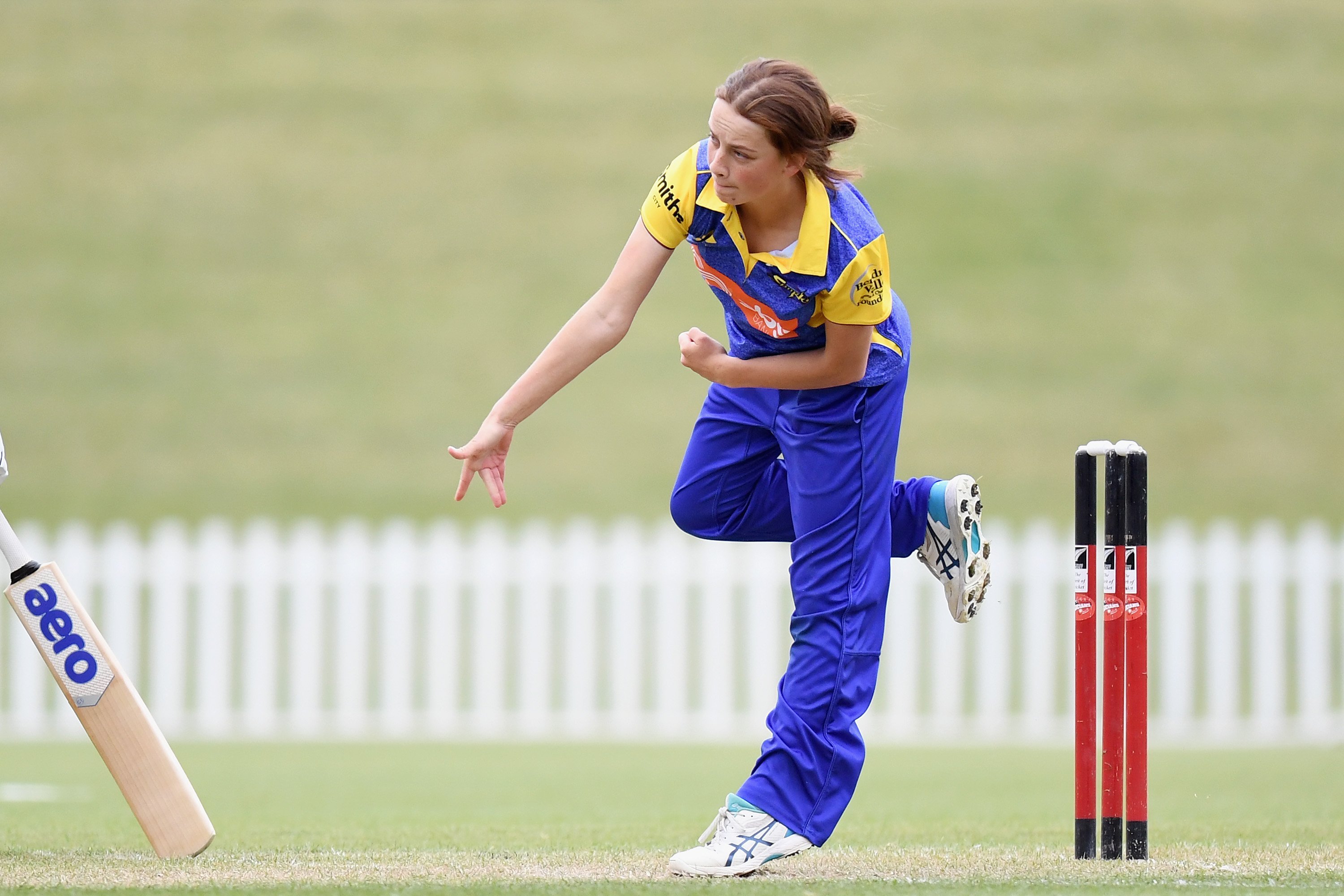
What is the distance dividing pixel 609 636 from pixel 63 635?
575cm

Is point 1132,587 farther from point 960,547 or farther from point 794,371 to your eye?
point 794,371

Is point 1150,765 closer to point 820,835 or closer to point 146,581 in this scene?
point 820,835

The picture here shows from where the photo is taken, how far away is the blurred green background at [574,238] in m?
13.1

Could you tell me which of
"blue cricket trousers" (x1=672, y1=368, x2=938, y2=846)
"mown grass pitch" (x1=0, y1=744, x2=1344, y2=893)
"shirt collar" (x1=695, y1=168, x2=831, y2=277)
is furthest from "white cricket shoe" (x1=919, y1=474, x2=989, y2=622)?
"shirt collar" (x1=695, y1=168, x2=831, y2=277)

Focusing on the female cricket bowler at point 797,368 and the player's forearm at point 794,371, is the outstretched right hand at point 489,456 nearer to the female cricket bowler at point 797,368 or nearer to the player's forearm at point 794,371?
the female cricket bowler at point 797,368

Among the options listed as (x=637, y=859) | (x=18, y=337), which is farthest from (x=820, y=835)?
(x=18, y=337)

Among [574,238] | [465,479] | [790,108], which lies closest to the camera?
[790,108]

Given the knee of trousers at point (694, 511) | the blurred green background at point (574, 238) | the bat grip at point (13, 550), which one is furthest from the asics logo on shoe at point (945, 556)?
the blurred green background at point (574, 238)

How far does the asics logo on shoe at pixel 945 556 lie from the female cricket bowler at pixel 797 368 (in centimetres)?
31

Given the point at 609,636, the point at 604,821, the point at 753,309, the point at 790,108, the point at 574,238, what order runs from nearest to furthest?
the point at 790,108 → the point at 753,309 → the point at 604,821 → the point at 609,636 → the point at 574,238

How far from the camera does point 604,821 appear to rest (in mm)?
4480

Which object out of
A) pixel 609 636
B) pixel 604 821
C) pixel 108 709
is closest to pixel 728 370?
pixel 108 709

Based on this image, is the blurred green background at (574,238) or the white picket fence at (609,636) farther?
the blurred green background at (574,238)

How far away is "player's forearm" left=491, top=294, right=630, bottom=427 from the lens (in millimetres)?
3145
